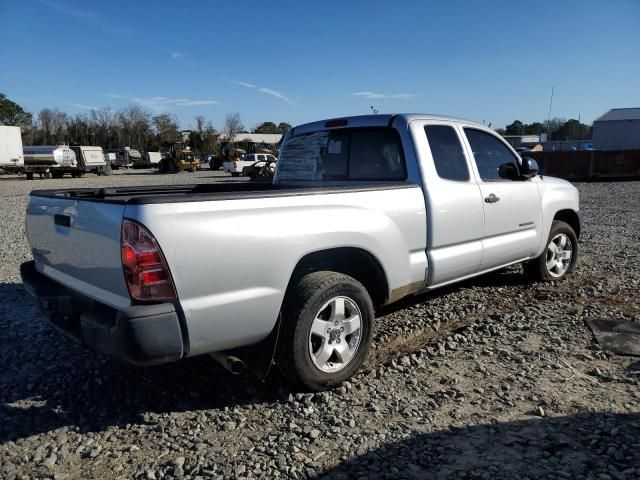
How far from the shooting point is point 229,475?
256 cm

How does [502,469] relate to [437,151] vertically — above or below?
below

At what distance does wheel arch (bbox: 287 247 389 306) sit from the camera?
333cm

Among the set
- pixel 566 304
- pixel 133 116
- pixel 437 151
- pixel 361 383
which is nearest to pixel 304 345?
pixel 361 383

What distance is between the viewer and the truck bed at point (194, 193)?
265 centimetres

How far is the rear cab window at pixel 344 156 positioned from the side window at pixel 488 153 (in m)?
0.96

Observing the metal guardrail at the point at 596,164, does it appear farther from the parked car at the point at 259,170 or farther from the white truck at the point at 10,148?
the white truck at the point at 10,148

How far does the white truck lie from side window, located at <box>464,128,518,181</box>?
1493 inches

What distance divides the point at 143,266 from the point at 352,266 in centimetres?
163

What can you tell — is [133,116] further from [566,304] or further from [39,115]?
[566,304]

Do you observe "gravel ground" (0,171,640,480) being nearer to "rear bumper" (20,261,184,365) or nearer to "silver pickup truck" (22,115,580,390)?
"silver pickup truck" (22,115,580,390)

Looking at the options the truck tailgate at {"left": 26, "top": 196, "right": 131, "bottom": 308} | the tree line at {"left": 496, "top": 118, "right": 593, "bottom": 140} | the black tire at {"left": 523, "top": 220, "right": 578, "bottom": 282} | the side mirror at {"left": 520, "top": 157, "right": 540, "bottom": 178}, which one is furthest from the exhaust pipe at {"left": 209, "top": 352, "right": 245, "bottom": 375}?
the tree line at {"left": 496, "top": 118, "right": 593, "bottom": 140}

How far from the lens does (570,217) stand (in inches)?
245

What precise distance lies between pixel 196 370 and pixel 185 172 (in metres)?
46.9

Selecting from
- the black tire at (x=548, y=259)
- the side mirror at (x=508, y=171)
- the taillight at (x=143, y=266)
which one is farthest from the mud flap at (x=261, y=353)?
the black tire at (x=548, y=259)
